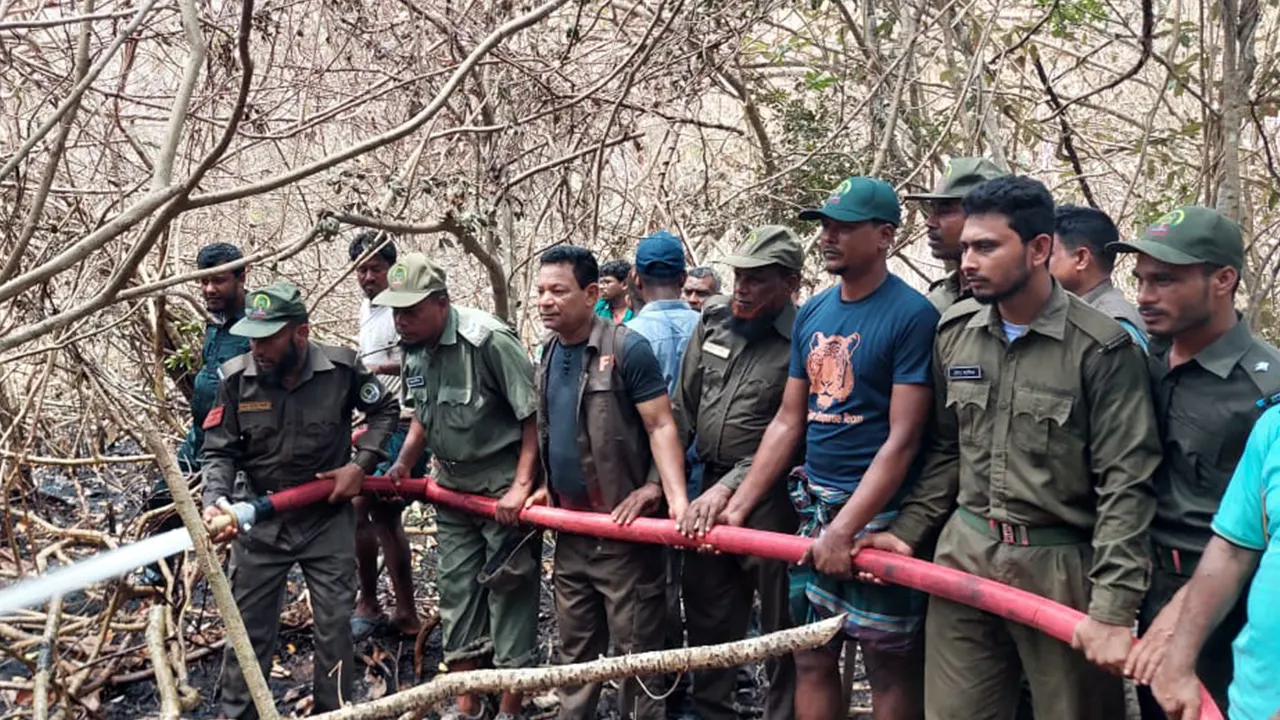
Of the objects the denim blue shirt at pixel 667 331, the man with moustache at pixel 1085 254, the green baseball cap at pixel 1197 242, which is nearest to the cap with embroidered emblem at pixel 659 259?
the denim blue shirt at pixel 667 331

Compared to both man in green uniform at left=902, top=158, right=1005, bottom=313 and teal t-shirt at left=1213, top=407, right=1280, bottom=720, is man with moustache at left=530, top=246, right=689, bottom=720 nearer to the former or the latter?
man in green uniform at left=902, top=158, right=1005, bottom=313

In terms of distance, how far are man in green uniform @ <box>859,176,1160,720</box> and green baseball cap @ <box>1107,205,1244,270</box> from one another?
243 millimetres

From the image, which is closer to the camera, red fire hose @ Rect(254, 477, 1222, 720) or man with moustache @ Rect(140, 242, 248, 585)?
red fire hose @ Rect(254, 477, 1222, 720)

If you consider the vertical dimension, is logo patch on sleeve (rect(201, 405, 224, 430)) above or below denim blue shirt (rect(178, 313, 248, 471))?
below

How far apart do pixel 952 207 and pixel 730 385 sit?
110 centimetres

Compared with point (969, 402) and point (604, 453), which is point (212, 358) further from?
point (969, 402)

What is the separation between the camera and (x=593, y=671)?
1961mm

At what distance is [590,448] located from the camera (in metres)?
4.17

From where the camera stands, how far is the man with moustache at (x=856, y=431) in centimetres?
339

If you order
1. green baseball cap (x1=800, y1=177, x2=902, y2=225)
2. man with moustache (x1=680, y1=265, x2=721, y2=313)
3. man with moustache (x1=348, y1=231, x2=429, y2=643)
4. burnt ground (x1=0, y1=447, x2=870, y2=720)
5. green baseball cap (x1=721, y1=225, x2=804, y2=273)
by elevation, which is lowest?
burnt ground (x1=0, y1=447, x2=870, y2=720)

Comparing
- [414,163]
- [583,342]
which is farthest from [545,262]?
[414,163]

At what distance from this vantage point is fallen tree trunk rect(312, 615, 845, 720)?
6.35 feet

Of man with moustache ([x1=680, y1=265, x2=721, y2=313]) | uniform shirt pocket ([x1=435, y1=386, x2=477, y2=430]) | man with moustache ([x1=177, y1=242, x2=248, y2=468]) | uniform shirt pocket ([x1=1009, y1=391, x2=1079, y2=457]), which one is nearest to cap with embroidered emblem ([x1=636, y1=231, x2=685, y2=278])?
man with moustache ([x1=680, y1=265, x2=721, y2=313])

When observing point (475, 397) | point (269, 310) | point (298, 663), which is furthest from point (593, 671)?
point (298, 663)
